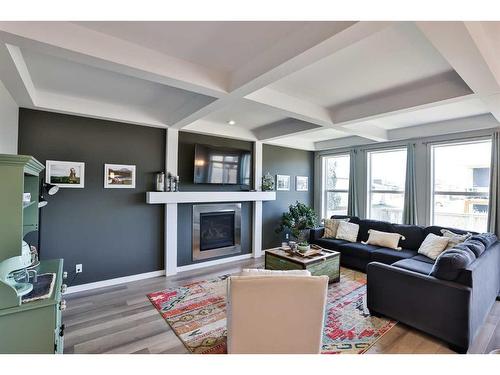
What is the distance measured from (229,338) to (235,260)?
3.13m

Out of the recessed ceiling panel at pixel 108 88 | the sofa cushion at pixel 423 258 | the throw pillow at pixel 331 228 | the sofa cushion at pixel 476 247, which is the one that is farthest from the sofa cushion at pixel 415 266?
the recessed ceiling panel at pixel 108 88

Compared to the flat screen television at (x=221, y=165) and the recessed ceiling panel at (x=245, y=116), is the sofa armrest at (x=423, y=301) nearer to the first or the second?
the recessed ceiling panel at (x=245, y=116)

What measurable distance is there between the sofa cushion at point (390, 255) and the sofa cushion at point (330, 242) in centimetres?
67

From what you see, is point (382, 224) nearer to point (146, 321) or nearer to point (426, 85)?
point (426, 85)

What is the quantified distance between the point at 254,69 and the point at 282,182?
378 centimetres

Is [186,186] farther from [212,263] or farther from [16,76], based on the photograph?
[16,76]

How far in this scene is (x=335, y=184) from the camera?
6.19m

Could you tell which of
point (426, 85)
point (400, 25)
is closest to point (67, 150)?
point (400, 25)

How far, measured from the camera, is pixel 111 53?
190 cm

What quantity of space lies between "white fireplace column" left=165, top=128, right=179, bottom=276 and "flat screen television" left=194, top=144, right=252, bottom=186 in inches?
14.6

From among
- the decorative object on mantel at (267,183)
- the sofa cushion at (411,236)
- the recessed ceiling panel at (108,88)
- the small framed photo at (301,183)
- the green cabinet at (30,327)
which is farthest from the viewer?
the small framed photo at (301,183)

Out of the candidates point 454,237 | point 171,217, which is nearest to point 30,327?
point 171,217

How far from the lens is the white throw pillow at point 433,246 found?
11.5ft
